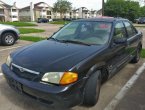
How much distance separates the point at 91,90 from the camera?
133 inches

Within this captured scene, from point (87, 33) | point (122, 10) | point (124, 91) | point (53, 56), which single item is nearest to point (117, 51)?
point (87, 33)

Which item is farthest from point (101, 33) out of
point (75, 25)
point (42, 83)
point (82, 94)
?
point (42, 83)

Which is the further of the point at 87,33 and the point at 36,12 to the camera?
the point at 36,12

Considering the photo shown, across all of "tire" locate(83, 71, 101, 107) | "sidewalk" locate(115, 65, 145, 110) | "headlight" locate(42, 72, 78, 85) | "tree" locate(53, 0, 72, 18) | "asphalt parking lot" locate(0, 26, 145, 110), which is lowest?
"sidewalk" locate(115, 65, 145, 110)

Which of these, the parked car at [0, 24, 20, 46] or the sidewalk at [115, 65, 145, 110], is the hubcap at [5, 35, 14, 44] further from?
the sidewalk at [115, 65, 145, 110]

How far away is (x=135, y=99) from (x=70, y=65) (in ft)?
5.58

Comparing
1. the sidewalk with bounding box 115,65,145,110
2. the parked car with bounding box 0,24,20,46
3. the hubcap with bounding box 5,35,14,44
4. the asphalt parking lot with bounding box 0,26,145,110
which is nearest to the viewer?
the asphalt parking lot with bounding box 0,26,145,110

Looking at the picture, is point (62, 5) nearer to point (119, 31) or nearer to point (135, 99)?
point (119, 31)

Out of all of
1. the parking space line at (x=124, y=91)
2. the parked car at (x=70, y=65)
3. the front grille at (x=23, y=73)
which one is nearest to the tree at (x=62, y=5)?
the parking space line at (x=124, y=91)

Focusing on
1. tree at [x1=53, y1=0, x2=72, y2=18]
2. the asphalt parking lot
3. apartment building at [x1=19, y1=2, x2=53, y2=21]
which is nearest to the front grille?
the asphalt parking lot

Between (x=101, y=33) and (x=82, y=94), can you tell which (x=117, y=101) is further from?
(x=101, y=33)

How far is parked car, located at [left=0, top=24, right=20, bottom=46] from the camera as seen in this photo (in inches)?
358

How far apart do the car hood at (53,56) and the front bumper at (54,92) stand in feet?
0.84

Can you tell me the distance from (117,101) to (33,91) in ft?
5.63
